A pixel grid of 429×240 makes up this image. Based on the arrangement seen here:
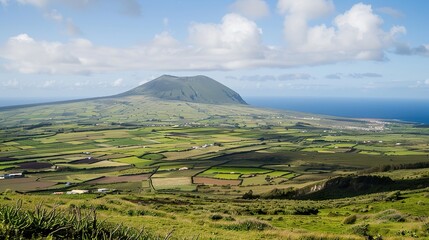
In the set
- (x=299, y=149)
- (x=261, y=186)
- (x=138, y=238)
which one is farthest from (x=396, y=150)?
(x=138, y=238)

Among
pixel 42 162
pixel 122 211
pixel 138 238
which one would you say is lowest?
pixel 42 162

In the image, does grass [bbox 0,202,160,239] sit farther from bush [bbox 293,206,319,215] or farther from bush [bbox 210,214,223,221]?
bush [bbox 293,206,319,215]

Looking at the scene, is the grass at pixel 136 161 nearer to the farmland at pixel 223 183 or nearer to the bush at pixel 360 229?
the farmland at pixel 223 183

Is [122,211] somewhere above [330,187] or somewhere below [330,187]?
above

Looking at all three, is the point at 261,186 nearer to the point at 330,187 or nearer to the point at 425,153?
the point at 330,187

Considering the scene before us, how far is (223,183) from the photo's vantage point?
8506cm

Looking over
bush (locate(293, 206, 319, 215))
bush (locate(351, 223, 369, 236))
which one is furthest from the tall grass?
bush (locate(293, 206, 319, 215))

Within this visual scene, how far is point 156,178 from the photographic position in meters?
91.1

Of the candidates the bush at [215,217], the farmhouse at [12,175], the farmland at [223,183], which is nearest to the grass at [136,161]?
the farmland at [223,183]

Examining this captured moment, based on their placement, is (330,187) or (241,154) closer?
(330,187)

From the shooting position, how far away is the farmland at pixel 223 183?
30.2m

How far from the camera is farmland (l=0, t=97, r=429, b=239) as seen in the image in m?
30.2

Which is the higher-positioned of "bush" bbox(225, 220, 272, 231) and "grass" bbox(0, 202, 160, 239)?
"grass" bbox(0, 202, 160, 239)

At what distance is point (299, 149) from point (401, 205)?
10681 centimetres
